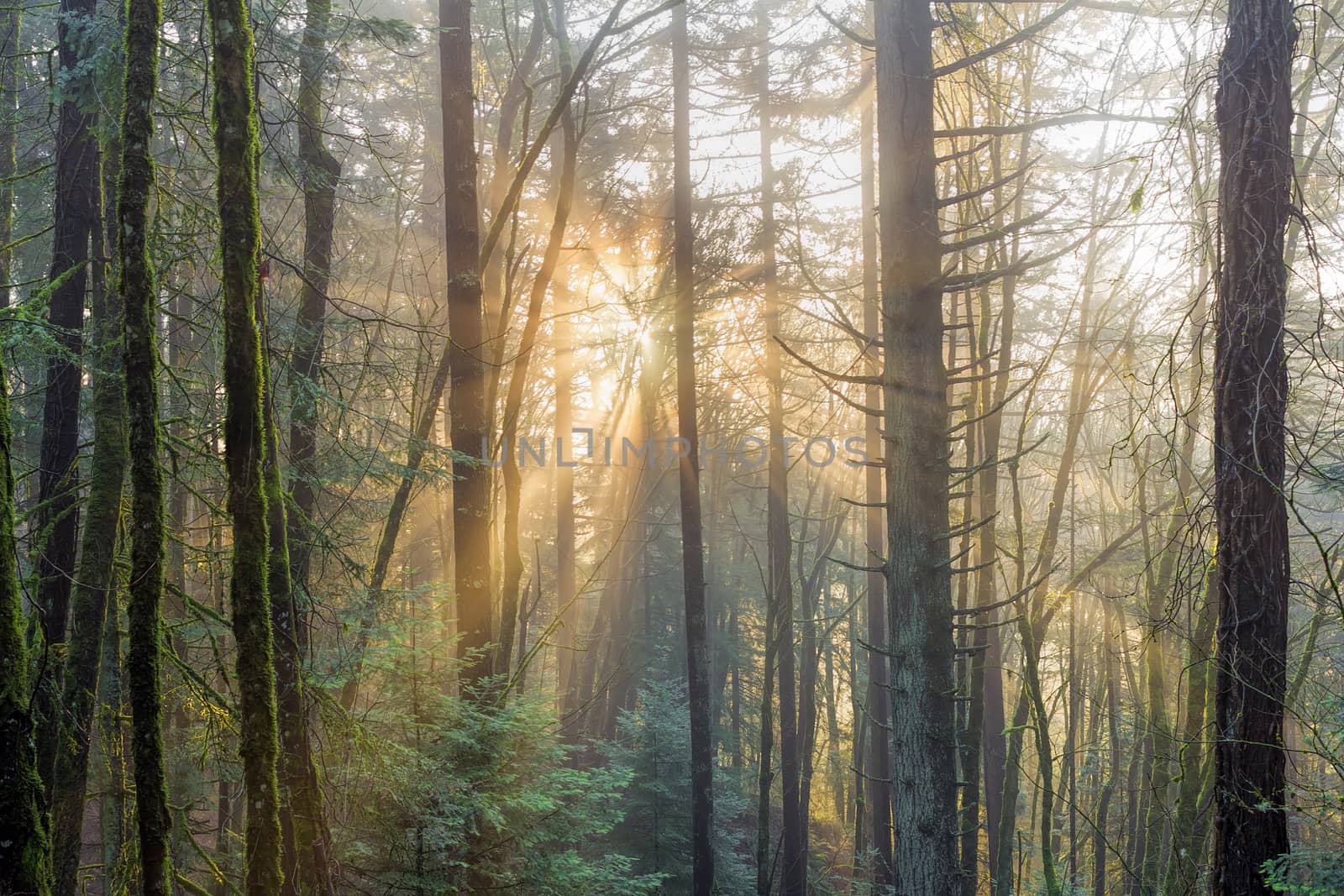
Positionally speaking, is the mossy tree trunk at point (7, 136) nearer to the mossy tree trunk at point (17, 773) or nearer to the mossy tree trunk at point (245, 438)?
the mossy tree trunk at point (245, 438)

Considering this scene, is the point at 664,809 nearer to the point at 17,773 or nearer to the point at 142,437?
the point at 17,773

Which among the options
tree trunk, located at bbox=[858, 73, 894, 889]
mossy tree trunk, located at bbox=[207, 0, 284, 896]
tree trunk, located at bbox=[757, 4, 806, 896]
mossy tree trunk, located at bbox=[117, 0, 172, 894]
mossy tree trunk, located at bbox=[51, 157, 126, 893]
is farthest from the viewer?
tree trunk, located at bbox=[858, 73, 894, 889]

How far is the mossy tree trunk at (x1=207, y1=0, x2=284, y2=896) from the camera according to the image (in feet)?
11.6

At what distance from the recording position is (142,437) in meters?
3.28

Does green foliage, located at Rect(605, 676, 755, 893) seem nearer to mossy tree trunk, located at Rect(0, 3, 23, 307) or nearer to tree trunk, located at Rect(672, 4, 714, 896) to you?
tree trunk, located at Rect(672, 4, 714, 896)

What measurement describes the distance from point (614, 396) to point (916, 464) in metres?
11.8

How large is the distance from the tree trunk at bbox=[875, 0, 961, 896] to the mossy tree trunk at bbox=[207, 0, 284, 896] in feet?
13.4

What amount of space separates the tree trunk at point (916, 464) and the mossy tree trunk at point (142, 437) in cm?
451

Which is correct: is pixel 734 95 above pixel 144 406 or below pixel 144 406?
above

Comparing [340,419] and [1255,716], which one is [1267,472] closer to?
[1255,716]

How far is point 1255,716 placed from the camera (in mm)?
3988

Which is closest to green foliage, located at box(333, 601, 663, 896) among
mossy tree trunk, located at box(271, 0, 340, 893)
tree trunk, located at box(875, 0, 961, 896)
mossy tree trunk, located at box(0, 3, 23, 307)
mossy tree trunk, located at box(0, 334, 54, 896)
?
mossy tree trunk, located at box(271, 0, 340, 893)

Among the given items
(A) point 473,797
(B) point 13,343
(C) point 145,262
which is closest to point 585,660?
(A) point 473,797

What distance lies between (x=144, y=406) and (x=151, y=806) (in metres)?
1.62
